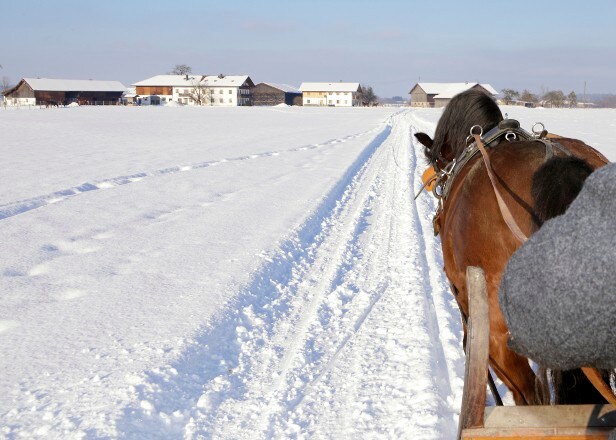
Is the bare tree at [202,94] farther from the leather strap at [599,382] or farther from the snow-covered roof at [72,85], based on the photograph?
the leather strap at [599,382]

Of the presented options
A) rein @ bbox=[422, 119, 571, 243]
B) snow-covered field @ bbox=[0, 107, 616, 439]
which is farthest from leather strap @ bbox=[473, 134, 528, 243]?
snow-covered field @ bbox=[0, 107, 616, 439]

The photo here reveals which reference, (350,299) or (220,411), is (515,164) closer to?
(220,411)

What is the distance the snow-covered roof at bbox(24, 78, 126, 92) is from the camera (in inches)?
3875

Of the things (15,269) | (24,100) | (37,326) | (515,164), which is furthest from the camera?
(24,100)

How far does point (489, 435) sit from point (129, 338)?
3.29 meters

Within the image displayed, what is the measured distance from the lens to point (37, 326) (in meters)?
4.62

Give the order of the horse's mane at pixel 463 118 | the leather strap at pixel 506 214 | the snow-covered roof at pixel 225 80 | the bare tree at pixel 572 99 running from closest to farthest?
the leather strap at pixel 506 214
the horse's mane at pixel 463 118
the bare tree at pixel 572 99
the snow-covered roof at pixel 225 80

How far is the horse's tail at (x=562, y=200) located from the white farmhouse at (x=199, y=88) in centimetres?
11722

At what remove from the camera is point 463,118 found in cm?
398

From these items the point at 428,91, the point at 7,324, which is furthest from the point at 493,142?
the point at 428,91

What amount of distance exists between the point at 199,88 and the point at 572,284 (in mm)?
119792

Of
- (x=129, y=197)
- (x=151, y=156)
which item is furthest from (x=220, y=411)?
(x=151, y=156)

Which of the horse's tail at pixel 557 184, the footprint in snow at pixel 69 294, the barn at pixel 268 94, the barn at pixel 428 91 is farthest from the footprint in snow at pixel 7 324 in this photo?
the barn at pixel 428 91

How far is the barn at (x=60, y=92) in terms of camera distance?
3839 inches
